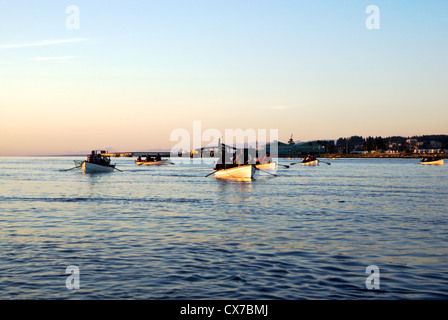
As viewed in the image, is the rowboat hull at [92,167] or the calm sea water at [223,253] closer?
the calm sea water at [223,253]

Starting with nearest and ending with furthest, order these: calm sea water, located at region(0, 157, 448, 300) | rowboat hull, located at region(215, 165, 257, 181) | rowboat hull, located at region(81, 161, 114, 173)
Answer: calm sea water, located at region(0, 157, 448, 300), rowboat hull, located at region(215, 165, 257, 181), rowboat hull, located at region(81, 161, 114, 173)

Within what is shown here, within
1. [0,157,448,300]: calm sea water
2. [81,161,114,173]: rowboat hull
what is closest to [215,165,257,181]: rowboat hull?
[81,161,114,173]: rowboat hull

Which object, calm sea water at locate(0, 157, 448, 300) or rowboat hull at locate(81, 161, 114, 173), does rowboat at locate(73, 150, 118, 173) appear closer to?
rowboat hull at locate(81, 161, 114, 173)

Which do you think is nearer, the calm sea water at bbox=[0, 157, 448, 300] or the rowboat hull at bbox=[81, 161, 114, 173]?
the calm sea water at bbox=[0, 157, 448, 300]

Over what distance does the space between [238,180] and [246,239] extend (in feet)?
169

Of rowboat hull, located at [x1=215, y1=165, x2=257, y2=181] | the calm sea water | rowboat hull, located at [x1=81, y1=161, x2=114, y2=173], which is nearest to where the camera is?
the calm sea water

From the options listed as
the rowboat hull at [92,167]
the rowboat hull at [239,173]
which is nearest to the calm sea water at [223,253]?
the rowboat hull at [239,173]

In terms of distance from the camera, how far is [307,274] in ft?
44.3

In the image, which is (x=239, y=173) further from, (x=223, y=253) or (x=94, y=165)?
(x=223, y=253)

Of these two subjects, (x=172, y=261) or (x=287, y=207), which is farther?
(x=287, y=207)

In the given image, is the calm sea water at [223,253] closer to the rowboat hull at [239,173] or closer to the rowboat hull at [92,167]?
the rowboat hull at [239,173]

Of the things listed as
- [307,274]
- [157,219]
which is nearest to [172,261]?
[307,274]
